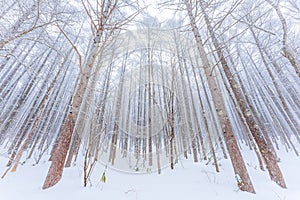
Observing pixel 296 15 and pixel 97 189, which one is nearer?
pixel 97 189

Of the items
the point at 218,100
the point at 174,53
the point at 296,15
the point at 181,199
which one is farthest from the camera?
the point at 296,15

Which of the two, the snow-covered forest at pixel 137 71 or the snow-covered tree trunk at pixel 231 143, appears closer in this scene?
the snow-covered tree trunk at pixel 231 143

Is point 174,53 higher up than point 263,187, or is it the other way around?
point 174,53

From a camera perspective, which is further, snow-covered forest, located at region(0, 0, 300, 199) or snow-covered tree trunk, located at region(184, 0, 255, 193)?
snow-covered forest, located at region(0, 0, 300, 199)

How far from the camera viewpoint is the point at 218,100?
2805 millimetres

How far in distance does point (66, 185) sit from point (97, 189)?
584mm

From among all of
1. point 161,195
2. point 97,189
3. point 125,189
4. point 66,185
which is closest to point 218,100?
point 161,195

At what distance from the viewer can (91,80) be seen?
10.5 ft

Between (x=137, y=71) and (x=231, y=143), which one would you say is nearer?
(x=231, y=143)

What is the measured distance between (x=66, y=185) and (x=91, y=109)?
55.0 inches

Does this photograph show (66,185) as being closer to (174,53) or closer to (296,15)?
(174,53)

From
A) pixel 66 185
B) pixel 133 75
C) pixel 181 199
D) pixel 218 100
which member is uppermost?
pixel 133 75

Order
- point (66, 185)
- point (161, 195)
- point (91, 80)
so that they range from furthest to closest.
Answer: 1. point (91, 80)
2. point (66, 185)
3. point (161, 195)

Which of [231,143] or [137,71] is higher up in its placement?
[137,71]
